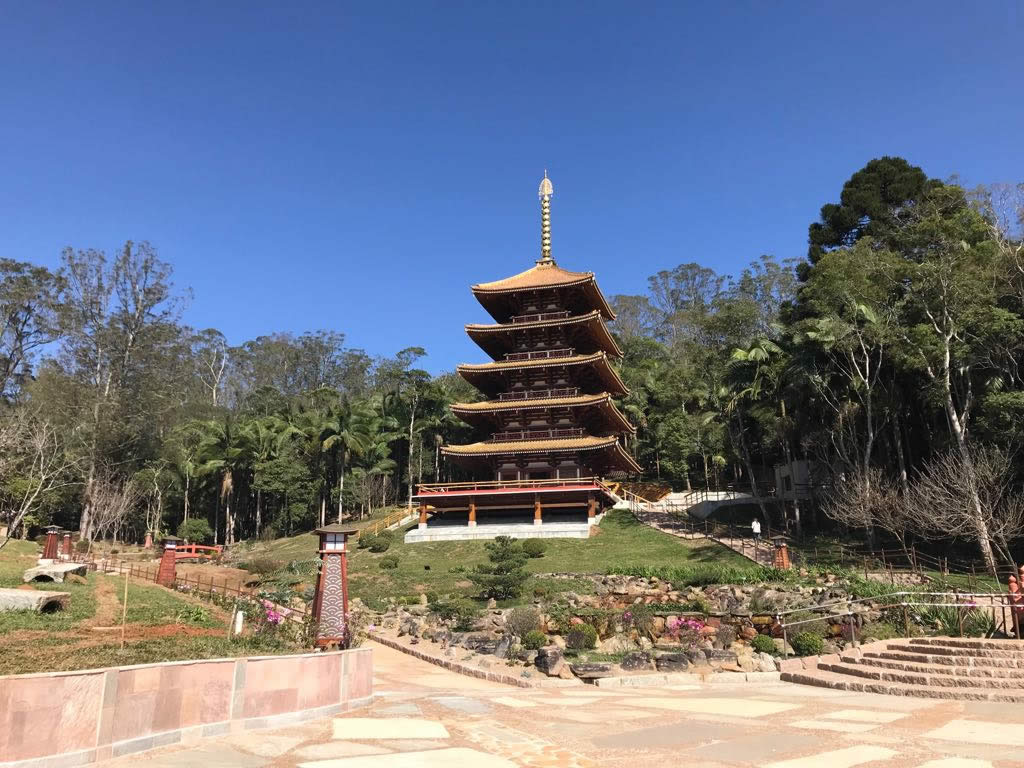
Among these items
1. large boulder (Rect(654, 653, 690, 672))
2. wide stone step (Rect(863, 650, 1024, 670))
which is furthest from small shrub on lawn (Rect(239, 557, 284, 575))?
wide stone step (Rect(863, 650, 1024, 670))

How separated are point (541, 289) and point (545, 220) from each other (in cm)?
912

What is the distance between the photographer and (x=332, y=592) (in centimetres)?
1393

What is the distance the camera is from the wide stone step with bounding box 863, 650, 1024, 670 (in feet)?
39.4

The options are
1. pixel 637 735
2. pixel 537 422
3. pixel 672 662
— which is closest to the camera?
pixel 637 735

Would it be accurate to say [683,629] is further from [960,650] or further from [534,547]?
[534,547]

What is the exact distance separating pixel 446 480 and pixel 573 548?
26769 mm

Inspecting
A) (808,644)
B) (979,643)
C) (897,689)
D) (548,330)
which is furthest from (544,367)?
(897,689)

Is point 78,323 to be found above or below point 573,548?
above

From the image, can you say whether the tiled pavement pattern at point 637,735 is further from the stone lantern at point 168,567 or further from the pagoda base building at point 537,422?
the pagoda base building at point 537,422

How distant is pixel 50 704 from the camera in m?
5.88

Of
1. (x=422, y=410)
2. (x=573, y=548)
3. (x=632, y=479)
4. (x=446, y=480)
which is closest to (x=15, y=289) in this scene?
(x=422, y=410)

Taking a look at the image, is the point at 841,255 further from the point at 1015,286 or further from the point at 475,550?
the point at 475,550

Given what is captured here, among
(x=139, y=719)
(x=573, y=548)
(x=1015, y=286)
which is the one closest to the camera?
(x=139, y=719)

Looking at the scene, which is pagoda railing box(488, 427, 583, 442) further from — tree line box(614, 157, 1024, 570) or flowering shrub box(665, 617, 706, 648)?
flowering shrub box(665, 617, 706, 648)
